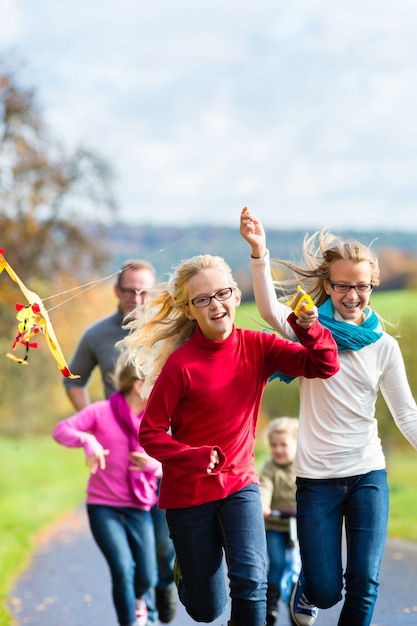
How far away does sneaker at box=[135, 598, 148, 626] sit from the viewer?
683cm

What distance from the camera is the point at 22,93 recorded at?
96.2 feet

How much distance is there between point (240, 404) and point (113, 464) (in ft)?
6.35

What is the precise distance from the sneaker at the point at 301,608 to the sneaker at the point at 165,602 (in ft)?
5.68

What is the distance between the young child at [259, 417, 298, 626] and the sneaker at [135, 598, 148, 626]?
0.93 meters

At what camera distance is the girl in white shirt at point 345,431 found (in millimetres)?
5199

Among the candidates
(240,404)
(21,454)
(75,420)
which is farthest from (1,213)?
(240,404)

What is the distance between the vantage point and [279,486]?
7.72 metres

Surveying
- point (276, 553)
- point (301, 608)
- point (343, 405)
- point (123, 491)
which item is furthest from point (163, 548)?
point (343, 405)

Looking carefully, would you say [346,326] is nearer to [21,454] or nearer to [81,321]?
[21,454]

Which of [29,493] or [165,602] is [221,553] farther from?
[29,493]

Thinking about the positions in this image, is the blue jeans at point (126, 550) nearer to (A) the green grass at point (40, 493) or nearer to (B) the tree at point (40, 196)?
(A) the green grass at point (40, 493)

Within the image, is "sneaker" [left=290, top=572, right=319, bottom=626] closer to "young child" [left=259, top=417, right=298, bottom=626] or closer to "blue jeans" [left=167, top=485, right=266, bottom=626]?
"blue jeans" [left=167, top=485, right=266, bottom=626]

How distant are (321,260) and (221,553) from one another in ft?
5.17

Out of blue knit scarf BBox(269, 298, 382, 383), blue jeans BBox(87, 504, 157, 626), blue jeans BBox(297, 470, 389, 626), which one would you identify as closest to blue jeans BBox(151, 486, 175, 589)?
blue jeans BBox(87, 504, 157, 626)
